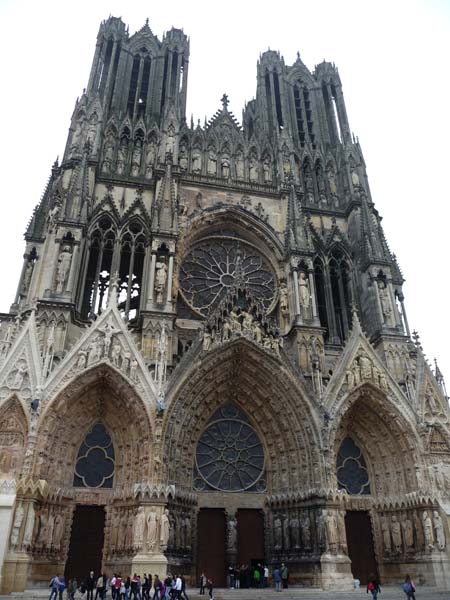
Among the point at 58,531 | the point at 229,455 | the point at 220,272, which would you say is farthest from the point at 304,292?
the point at 58,531

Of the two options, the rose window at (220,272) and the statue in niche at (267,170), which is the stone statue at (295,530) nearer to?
the rose window at (220,272)

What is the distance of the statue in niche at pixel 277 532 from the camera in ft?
50.6

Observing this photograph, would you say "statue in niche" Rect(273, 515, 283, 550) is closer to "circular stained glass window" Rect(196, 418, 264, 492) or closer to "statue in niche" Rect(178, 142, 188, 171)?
"circular stained glass window" Rect(196, 418, 264, 492)

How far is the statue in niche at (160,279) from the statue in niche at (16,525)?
307 inches

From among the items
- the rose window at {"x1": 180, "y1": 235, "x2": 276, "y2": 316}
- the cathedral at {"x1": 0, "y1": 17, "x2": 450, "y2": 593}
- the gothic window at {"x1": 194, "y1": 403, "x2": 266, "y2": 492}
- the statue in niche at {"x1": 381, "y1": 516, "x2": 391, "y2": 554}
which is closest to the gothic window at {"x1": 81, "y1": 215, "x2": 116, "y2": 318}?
the cathedral at {"x1": 0, "y1": 17, "x2": 450, "y2": 593}

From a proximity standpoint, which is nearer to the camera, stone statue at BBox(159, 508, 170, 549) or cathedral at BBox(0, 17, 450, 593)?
stone statue at BBox(159, 508, 170, 549)

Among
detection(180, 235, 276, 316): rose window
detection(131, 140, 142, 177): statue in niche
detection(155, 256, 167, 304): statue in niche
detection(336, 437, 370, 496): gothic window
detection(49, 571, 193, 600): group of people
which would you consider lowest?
detection(49, 571, 193, 600): group of people

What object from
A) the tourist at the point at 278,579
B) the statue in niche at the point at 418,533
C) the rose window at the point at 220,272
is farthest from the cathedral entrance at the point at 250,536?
the rose window at the point at 220,272

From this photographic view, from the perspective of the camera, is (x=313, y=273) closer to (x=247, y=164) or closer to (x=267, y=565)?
(x=247, y=164)

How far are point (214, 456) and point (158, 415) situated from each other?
302 centimetres

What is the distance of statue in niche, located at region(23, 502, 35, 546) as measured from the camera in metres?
13.0

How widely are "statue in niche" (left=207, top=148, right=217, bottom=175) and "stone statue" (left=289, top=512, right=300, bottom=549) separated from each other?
1526cm

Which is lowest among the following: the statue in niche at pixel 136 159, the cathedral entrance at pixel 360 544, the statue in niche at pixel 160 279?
the cathedral entrance at pixel 360 544

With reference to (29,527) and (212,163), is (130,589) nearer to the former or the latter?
(29,527)
